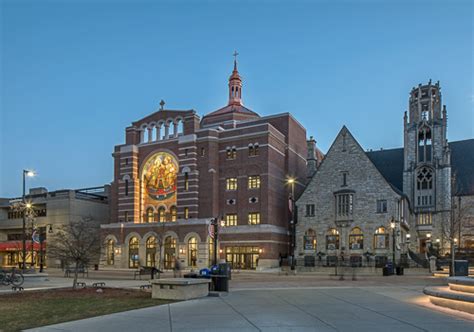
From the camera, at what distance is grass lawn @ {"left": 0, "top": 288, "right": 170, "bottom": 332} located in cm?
1416

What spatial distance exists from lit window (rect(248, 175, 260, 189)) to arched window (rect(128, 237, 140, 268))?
1898 centimetres

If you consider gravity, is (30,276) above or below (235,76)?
below

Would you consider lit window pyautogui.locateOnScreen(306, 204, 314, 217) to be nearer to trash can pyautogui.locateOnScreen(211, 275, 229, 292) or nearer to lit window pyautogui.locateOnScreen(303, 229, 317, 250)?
lit window pyautogui.locateOnScreen(303, 229, 317, 250)

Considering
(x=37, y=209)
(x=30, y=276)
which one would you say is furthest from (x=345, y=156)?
(x=37, y=209)

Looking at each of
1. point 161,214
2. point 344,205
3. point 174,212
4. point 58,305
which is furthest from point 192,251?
point 58,305

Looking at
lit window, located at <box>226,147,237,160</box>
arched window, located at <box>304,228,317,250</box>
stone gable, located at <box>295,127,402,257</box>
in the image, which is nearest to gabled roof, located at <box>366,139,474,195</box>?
stone gable, located at <box>295,127,402,257</box>

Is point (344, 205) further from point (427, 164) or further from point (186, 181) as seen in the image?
point (186, 181)

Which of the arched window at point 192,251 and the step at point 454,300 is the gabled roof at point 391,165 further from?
the step at point 454,300

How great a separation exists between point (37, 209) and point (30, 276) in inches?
2004

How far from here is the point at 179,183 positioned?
68625 mm

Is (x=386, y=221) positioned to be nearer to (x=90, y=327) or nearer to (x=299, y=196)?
(x=299, y=196)

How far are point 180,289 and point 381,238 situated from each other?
44.5 m

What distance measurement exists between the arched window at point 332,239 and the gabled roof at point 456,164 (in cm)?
1897

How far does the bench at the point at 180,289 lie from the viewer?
19.1 meters
